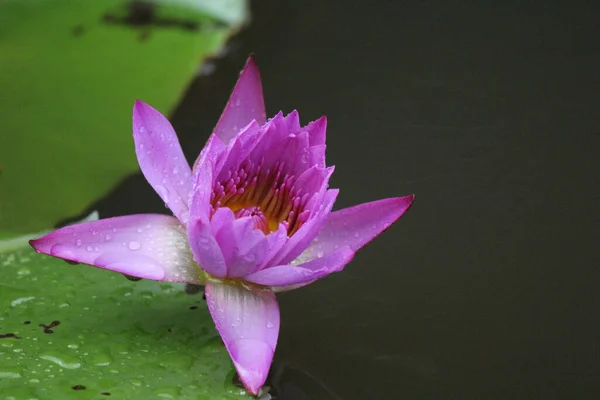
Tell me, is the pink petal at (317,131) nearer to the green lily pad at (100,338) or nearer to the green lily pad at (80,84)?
the green lily pad at (100,338)

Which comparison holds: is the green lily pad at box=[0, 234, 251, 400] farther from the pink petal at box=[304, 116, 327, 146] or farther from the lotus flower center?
the pink petal at box=[304, 116, 327, 146]

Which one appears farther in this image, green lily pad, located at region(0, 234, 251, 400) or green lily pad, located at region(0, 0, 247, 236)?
green lily pad, located at region(0, 0, 247, 236)

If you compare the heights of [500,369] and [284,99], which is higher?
[284,99]

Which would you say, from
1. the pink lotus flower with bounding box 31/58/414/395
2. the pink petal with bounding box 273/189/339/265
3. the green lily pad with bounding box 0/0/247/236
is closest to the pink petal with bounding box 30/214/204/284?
the pink lotus flower with bounding box 31/58/414/395

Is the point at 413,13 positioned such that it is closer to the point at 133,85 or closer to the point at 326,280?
the point at 133,85

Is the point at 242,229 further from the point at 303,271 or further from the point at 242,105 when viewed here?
the point at 242,105

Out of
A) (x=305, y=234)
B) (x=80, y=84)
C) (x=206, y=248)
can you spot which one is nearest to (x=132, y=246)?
(x=206, y=248)

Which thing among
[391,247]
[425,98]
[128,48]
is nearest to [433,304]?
[391,247]
